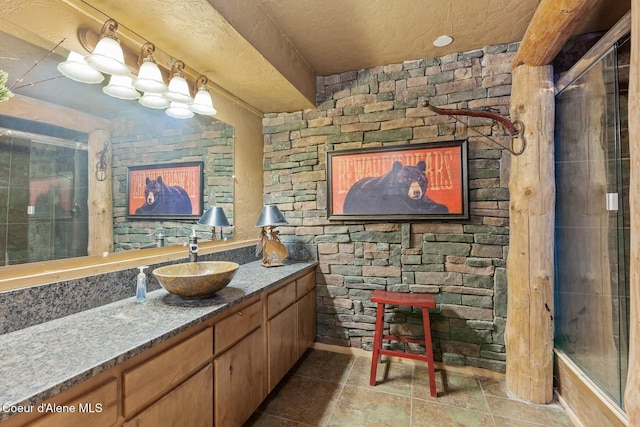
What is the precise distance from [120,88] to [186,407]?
1.70 metres

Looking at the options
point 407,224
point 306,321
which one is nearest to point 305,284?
point 306,321

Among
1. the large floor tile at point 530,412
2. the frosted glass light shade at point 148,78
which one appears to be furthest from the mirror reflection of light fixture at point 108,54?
the large floor tile at point 530,412

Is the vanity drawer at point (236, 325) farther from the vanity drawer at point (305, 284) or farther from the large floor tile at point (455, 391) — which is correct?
the large floor tile at point (455, 391)

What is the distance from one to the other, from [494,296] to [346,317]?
1241mm

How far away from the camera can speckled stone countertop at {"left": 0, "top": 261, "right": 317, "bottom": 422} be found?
79 centimetres

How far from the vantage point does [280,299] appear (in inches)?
81.8

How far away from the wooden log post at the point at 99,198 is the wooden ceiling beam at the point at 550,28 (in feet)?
8.42

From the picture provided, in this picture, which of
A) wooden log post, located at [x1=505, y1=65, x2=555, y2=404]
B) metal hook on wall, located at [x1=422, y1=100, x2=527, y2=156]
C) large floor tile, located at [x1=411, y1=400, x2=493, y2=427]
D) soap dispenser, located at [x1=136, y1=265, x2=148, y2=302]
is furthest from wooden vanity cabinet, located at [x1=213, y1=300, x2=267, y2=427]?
metal hook on wall, located at [x1=422, y1=100, x2=527, y2=156]

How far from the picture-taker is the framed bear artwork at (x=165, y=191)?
1780mm

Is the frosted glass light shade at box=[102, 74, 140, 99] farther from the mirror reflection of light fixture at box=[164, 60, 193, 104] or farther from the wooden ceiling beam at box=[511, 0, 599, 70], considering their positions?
the wooden ceiling beam at box=[511, 0, 599, 70]

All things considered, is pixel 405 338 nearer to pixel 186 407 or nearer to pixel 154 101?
pixel 186 407

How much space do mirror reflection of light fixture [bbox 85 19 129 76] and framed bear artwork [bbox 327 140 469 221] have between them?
1662 millimetres

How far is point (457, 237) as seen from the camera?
7.68ft

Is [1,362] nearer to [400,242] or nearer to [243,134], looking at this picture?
[243,134]
